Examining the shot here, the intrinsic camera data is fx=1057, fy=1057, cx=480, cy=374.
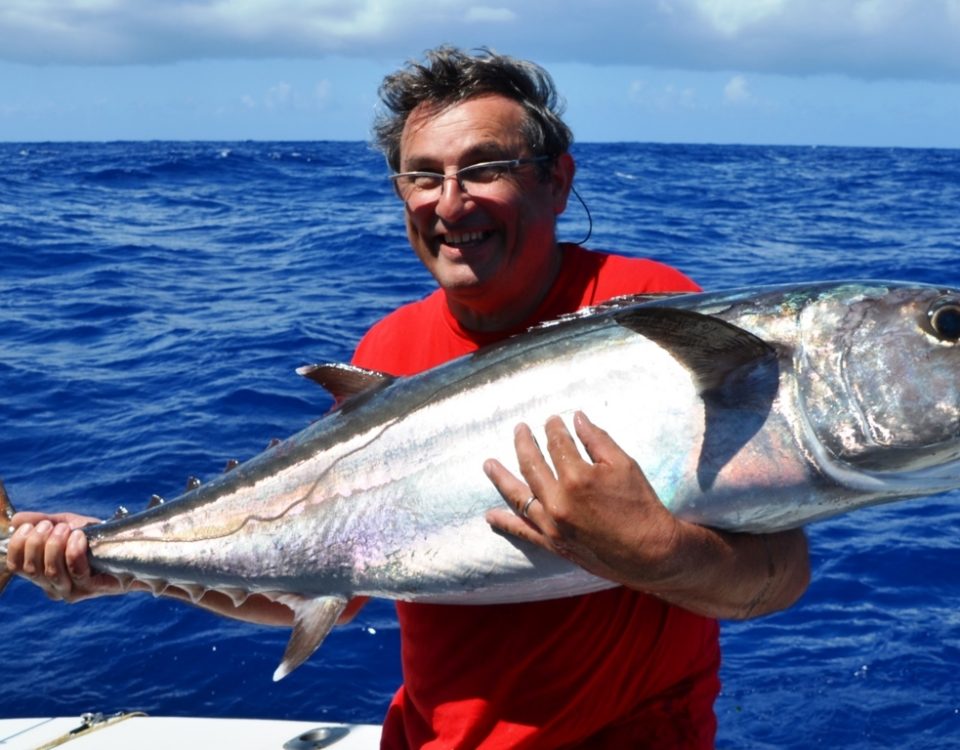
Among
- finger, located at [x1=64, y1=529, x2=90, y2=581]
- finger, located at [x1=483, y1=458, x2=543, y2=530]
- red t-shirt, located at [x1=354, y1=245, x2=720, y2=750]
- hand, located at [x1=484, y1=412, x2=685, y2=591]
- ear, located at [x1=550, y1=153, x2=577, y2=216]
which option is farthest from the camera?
Answer: finger, located at [x1=64, y1=529, x2=90, y2=581]

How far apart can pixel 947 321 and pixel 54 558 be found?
2414 mm

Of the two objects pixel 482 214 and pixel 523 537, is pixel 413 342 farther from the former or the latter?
pixel 523 537

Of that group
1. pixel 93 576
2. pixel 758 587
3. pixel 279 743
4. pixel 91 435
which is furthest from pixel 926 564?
pixel 91 435

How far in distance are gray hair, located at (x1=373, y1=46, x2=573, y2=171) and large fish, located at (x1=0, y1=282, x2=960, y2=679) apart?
2.12 feet

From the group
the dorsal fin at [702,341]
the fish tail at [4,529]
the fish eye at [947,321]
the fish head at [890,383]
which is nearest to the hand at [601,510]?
the dorsal fin at [702,341]

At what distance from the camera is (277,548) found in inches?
105

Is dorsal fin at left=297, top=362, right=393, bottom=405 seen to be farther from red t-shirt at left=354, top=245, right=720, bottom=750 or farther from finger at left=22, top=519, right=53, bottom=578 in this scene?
finger at left=22, top=519, right=53, bottom=578

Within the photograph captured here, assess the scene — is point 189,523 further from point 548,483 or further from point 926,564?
point 926,564

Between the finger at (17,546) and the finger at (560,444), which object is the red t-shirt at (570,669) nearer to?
the finger at (560,444)

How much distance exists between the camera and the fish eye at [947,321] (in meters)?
2.04

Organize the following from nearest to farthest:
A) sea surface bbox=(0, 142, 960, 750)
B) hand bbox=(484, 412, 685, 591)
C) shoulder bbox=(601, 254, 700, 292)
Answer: hand bbox=(484, 412, 685, 591)
shoulder bbox=(601, 254, 700, 292)
sea surface bbox=(0, 142, 960, 750)

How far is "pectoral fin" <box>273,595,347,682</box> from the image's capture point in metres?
2.62

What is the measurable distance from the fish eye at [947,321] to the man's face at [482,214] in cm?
99

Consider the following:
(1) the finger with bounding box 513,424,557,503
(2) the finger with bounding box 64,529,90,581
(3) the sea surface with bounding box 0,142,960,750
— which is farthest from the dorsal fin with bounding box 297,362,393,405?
(3) the sea surface with bounding box 0,142,960,750
